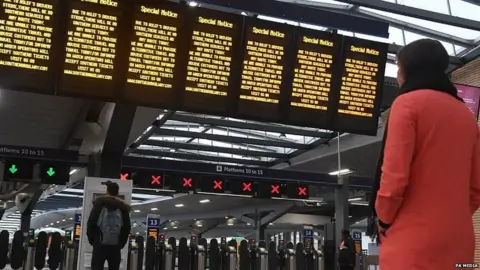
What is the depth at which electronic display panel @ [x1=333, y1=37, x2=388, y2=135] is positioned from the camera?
835 cm

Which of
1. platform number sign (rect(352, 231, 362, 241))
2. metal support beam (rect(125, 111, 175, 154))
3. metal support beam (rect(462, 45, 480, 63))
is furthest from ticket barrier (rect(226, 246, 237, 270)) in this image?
metal support beam (rect(462, 45, 480, 63))

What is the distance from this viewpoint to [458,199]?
2.25m

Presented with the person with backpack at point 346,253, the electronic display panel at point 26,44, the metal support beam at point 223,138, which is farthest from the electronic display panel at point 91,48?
the metal support beam at point 223,138

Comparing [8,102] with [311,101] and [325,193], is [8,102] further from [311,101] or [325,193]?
[325,193]

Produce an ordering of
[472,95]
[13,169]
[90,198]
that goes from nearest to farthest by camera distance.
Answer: [90,198]
[472,95]
[13,169]

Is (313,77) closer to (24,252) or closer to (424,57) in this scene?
(424,57)

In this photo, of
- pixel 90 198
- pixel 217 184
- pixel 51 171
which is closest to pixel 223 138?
pixel 217 184

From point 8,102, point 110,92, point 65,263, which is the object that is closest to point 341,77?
point 110,92

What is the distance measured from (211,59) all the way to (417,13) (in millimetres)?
6320

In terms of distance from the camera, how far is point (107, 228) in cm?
671

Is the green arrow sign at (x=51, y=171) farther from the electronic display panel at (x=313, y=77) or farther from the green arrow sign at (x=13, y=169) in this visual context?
the electronic display panel at (x=313, y=77)

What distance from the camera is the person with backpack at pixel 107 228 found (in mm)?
6723

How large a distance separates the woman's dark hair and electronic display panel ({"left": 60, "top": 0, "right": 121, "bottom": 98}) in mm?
5337

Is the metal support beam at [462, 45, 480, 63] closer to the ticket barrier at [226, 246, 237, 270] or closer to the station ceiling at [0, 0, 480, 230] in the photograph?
the station ceiling at [0, 0, 480, 230]
